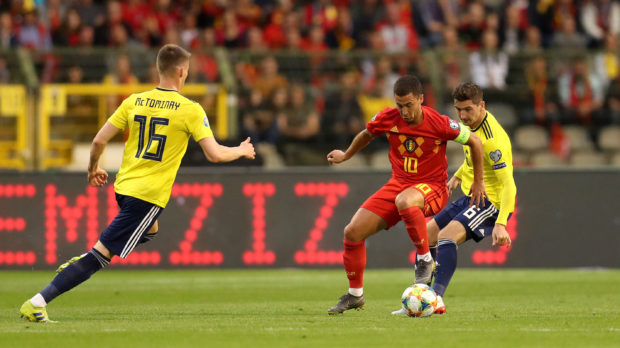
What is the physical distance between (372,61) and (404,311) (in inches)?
360

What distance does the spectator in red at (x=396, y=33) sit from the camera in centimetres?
1877

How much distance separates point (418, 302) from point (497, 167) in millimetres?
1486

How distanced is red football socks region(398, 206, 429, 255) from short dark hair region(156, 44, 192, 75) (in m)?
2.11

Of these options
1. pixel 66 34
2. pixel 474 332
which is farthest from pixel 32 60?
pixel 474 332

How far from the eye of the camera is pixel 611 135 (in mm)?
17312

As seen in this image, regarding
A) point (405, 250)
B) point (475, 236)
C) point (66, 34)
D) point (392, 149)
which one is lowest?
point (405, 250)

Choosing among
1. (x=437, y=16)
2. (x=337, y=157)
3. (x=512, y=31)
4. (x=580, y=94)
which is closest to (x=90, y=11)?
(x=437, y=16)

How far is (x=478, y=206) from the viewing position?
9.12 meters

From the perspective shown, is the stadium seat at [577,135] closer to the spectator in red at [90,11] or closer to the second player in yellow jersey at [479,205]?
the spectator in red at [90,11]

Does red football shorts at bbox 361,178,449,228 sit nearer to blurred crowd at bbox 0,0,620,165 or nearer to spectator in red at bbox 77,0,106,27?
blurred crowd at bbox 0,0,620,165

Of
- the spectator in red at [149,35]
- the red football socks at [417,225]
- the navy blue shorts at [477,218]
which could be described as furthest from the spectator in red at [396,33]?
the red football socks at [417,225]

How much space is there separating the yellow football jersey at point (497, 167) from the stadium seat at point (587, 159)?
25.9 ft

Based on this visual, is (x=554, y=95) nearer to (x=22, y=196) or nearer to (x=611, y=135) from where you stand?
(x=611, y=135)

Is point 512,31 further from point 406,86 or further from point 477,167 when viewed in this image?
point 406,86
